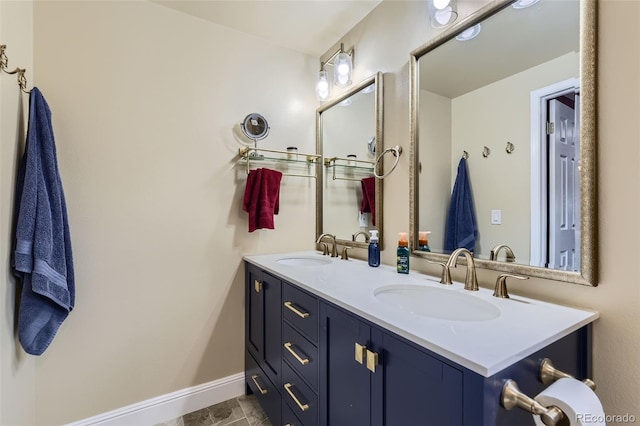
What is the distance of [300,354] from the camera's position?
1.19m

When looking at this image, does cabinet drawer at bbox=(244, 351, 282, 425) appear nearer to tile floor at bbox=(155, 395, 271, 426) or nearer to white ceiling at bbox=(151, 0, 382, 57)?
tile floor at bbox=(155, 395, 271, 426)

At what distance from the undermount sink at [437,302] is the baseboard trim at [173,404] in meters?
1.32

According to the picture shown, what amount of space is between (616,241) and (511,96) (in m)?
0.60

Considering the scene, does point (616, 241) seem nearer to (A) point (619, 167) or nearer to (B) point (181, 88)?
(A) point (619, 167)

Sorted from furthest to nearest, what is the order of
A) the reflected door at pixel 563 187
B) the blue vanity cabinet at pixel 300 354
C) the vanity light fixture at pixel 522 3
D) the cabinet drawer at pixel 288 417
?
the cabinet drawer at pixel 288 417 < the blue vanity cabinet at pixel 300 354 < the vanity light fixture at pixel 522 3 < the reflected door at pixel 563 187

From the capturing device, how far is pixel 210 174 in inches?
69.1

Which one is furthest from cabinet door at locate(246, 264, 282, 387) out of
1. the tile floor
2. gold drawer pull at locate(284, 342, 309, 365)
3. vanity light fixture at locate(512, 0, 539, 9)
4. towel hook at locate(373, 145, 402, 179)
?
vanity light fixture at locate(512, 0, 539, 9)

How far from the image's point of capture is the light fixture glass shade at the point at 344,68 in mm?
1757

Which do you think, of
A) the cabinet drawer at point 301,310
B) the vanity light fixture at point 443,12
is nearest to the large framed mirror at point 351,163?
the vanity light fixture at point 443,12

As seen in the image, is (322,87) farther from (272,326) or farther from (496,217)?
(272,326)

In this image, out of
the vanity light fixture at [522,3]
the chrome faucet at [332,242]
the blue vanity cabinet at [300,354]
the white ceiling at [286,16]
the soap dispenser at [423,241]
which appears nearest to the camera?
the vanity light fixture at [522,3]

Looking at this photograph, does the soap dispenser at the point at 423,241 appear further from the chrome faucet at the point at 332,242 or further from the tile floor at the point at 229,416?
the tile floor at the point at 229,416

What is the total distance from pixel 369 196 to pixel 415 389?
115 centimetres

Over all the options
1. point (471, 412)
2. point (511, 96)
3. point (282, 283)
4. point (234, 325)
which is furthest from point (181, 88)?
point (471, 412)
